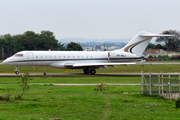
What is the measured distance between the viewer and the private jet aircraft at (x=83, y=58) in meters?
40.4

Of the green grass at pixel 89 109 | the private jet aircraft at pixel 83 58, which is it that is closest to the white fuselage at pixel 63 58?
the private jet aircraft at pixel 83 58

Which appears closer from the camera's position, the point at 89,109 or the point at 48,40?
the point at 89,109

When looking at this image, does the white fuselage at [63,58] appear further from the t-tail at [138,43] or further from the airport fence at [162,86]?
the airport fence at [162,86]

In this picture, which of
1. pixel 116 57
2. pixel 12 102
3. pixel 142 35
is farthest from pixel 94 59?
pixel 12 102

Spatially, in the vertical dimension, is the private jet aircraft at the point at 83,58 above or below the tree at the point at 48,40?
below

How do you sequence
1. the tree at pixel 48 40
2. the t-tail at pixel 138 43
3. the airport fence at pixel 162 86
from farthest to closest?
the tree at pixel 48 40, the t-tail at pixel 138 43, the airport fence at pixel 162 86

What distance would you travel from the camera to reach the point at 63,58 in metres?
41.9

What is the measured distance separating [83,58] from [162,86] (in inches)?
990

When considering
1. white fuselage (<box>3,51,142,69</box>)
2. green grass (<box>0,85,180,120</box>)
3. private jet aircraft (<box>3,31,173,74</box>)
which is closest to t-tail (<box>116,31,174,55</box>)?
private jet aircraft (<box>3,31,173,74</box>)

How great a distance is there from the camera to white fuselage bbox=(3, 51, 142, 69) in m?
40.3

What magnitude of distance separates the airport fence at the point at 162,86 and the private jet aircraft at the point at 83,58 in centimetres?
1971

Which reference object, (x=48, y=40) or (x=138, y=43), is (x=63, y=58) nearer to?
(x=138, y=43)

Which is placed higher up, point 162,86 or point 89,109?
point 162,86

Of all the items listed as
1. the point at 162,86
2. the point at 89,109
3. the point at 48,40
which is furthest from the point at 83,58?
the point at 48,40
